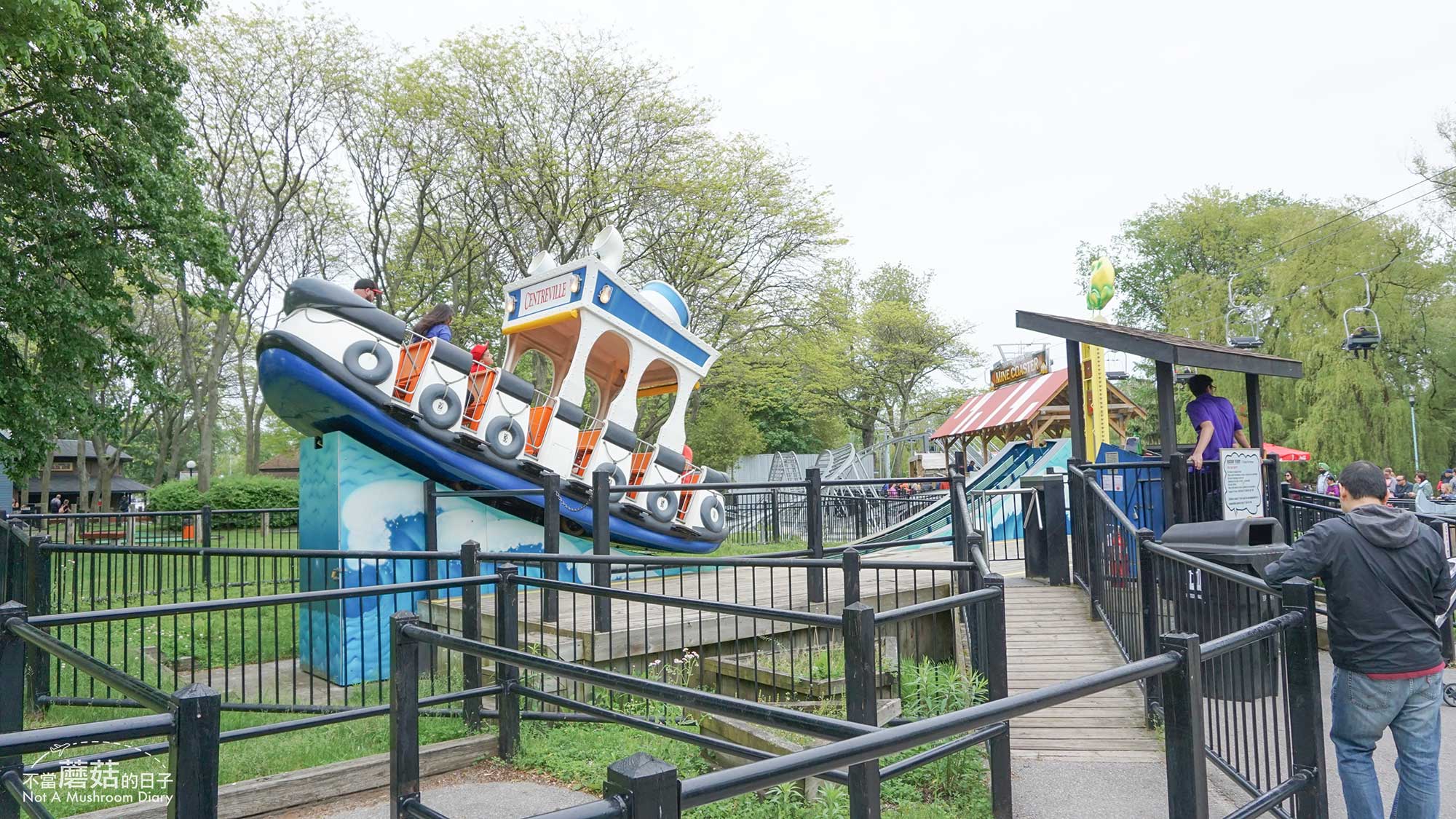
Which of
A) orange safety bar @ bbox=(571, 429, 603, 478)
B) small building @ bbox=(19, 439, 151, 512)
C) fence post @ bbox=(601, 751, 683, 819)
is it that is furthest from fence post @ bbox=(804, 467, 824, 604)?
small building @ bbox=(19, 439, 151, 512)

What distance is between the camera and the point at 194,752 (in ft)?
7.00

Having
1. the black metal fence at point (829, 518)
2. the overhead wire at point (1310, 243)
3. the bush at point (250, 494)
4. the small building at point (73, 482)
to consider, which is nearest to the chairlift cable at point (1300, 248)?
the overhead wire at point (1310, 243)

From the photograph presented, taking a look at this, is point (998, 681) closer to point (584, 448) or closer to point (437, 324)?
point (584, 448)

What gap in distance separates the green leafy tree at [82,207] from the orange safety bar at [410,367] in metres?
7.37

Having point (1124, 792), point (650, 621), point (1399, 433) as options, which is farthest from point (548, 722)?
point (1399, 433)

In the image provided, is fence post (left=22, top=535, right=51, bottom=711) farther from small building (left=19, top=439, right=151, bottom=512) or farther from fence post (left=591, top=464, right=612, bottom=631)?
small building (left=19, top=439, right=151, bottom=512)

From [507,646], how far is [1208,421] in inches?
280

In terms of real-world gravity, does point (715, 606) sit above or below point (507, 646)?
above

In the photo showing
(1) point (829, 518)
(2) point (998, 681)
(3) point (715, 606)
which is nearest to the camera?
(3) point (715, 606)

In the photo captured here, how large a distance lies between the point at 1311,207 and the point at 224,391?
169ft

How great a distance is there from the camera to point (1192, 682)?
2.46m

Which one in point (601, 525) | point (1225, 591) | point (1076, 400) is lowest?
point (1225, 591)

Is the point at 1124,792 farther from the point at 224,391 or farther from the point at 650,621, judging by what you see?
the point at 224,391

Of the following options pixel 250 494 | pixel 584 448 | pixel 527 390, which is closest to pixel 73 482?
pixel 250 494
